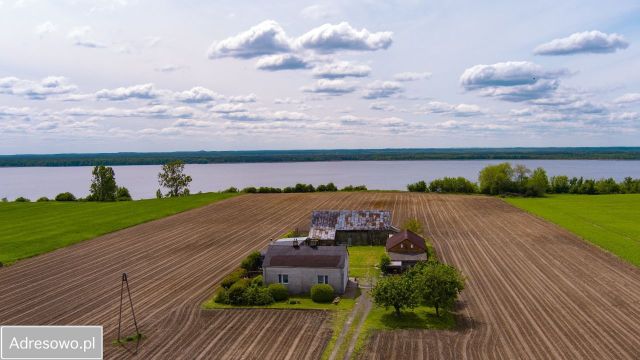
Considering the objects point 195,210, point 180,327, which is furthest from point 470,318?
point 195,210

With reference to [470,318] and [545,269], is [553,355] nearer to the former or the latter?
[470,318]

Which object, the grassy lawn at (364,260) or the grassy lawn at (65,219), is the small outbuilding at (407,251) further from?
the grassy lawn at (65,219)

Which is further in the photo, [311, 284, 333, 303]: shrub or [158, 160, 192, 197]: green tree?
[158, 160, 192, 197]: green tree

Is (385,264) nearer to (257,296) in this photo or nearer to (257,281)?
(257,281)

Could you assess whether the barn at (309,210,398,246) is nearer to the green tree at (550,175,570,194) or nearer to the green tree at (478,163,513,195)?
the green tree at (478,163,513,195)

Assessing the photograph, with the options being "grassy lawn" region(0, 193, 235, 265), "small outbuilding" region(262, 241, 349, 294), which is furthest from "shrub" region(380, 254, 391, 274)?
"grassy lawn" region(0, 193, 235, 265)
